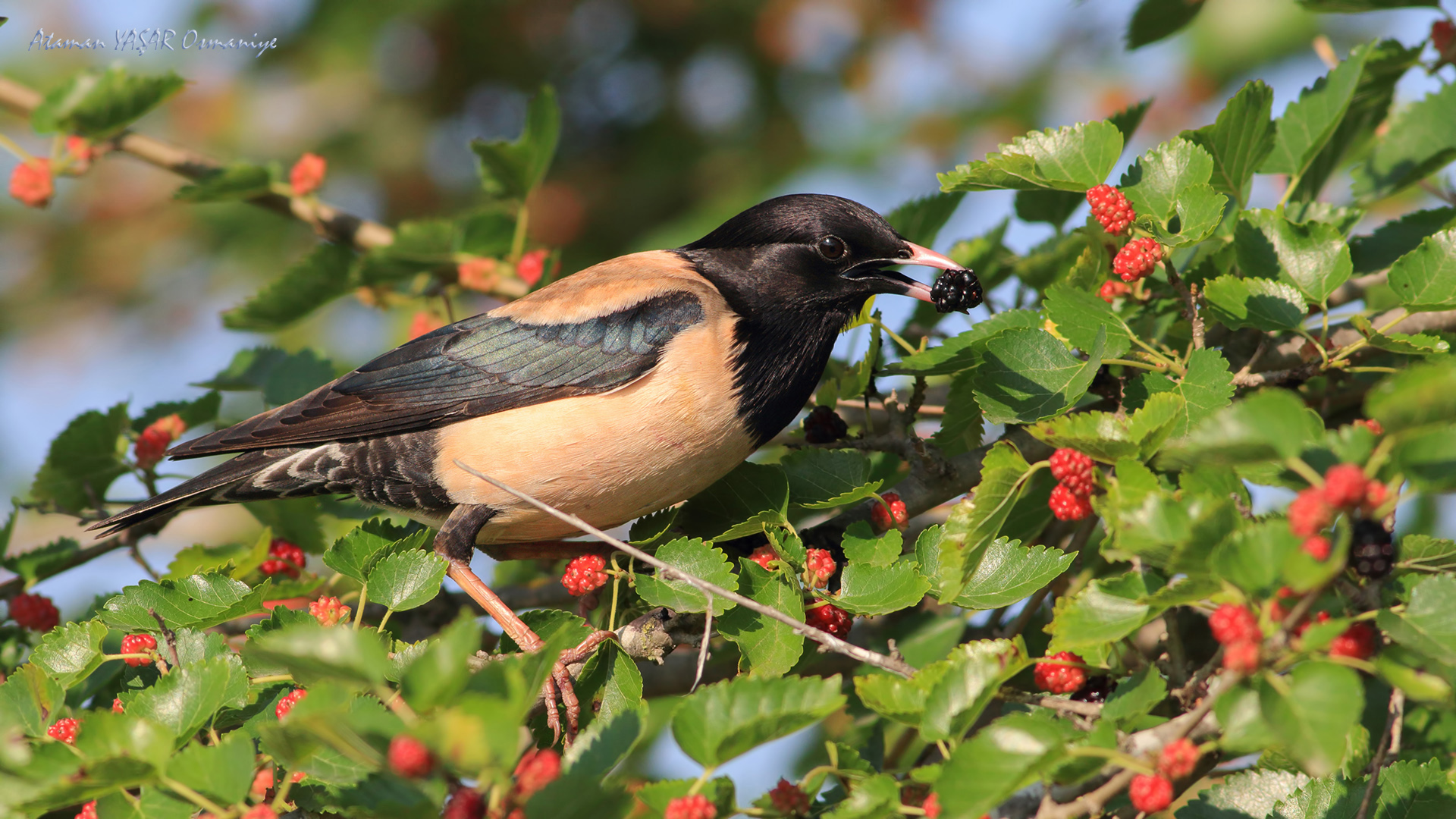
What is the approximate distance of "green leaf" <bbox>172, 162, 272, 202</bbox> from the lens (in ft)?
14.4

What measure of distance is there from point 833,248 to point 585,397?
107cm

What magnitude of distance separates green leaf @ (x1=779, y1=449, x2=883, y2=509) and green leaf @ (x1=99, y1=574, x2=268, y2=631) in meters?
1.44

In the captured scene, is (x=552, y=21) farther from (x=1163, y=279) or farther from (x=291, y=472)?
(x=1163, y=279)

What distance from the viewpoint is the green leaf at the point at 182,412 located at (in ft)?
14.0

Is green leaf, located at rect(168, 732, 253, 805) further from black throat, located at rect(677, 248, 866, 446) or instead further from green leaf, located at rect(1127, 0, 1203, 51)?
green leaf, located at rect(1127, 0, 1203, 51)

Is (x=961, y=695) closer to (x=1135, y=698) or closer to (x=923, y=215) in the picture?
(x=1135, y=698)

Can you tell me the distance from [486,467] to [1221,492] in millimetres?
2468

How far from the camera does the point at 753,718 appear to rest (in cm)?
204

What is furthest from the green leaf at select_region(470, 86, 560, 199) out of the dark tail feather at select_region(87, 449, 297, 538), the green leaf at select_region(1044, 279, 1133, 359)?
the green leaf at select_region(1044, 279, 1133, 359)

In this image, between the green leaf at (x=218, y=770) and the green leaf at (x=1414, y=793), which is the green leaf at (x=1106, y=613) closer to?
the green leaf at (x=1414, y=793)

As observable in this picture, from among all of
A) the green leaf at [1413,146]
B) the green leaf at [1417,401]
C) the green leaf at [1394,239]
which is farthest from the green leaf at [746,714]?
the green leaf at [1413,146]

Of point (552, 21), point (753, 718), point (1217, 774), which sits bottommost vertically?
point (1217, 774)

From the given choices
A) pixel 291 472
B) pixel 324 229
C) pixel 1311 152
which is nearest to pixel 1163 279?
pixel 1311 152

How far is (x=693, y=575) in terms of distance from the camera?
2.81 metres
